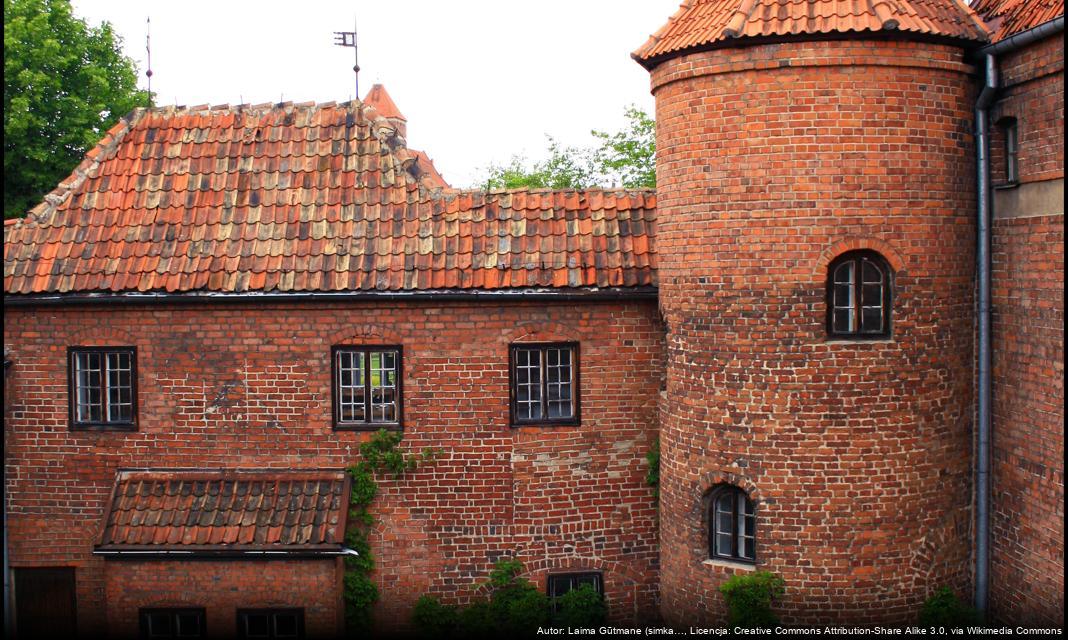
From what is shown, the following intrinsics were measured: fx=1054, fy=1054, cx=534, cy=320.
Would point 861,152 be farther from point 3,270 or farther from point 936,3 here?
point 3,270

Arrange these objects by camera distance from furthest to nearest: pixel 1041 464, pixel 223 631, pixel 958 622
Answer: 1. pixel 223 631
2. pixel 958 622
3. pixel 1041 464

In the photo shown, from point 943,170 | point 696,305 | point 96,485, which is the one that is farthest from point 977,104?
point 96,485

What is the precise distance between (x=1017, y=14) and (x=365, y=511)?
29.7 ft

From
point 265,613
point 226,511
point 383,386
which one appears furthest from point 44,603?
point 383,386

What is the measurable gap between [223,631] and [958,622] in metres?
8.16

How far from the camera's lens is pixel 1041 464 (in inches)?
411

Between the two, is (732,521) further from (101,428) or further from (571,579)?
(101,428)

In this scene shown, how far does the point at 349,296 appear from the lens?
12477 mm

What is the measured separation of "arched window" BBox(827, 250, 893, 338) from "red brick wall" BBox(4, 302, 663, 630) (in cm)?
251

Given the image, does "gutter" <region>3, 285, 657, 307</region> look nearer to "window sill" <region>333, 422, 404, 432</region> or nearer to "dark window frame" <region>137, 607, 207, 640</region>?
"window sill" <region>333, 422, 404, 432</region>

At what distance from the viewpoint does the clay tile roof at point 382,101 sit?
133 feet

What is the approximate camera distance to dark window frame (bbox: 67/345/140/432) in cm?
1290

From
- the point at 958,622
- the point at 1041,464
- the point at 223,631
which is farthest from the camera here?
the point at 223,631

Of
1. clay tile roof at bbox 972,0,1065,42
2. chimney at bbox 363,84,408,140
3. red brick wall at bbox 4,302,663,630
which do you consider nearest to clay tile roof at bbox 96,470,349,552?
red brick wall at bbox 4,302,663,630
